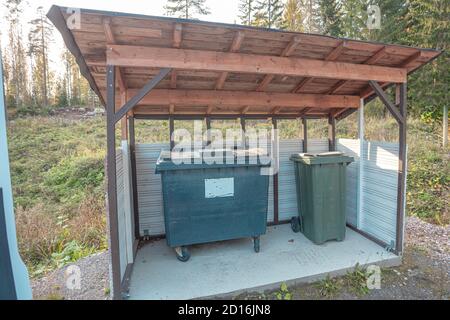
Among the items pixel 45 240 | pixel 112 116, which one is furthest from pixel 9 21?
pixel 112 116

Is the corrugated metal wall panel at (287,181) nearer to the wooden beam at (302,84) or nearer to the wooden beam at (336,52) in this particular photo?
the wooden beam at (302,84)

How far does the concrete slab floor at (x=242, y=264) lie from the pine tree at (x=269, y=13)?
16.8m

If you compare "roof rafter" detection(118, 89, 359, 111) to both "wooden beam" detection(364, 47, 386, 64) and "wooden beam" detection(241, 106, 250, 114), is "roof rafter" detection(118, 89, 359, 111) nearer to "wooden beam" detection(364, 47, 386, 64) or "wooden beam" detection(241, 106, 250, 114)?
"wooden beam" detection(241, 106, 250, 114)

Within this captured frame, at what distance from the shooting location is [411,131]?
10070 mm

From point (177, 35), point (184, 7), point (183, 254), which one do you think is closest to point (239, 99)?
point (177, 35)

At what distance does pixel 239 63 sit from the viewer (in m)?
2.67

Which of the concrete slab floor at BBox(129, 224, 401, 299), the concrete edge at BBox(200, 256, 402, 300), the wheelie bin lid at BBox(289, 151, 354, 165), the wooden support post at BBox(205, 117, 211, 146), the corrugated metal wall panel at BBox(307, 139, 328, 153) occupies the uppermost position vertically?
the wooden support post at BBox(205, 117, 211, 146)

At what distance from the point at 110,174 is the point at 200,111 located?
6.88ft

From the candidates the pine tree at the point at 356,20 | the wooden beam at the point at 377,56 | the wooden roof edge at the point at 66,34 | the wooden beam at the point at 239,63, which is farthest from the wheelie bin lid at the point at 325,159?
the pine tree at the point at 356,20

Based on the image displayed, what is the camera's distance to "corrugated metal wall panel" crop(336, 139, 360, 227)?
4176mm

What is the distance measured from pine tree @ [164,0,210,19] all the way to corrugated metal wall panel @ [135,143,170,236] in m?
14.5

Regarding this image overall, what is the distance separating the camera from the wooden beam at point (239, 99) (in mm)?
3494

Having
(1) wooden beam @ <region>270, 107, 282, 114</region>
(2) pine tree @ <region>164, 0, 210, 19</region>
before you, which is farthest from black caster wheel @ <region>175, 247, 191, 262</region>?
(2) pine tree @ <region>164, 0, 210, 19</region>
